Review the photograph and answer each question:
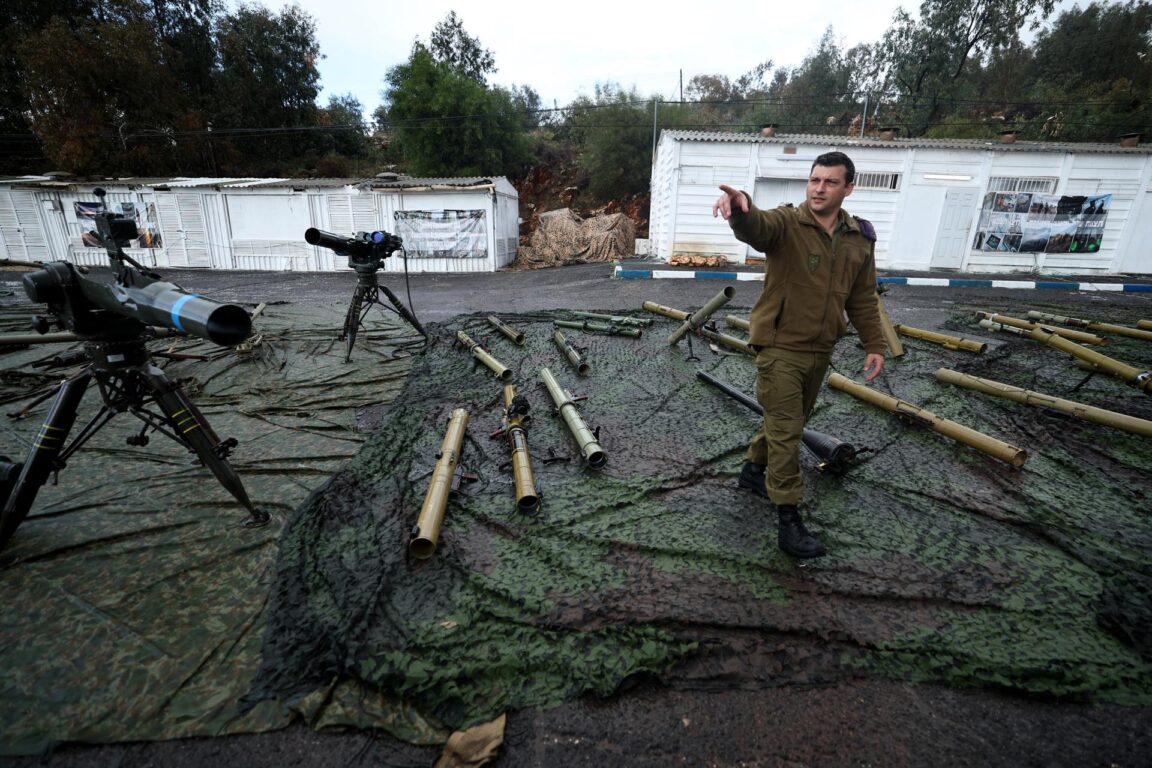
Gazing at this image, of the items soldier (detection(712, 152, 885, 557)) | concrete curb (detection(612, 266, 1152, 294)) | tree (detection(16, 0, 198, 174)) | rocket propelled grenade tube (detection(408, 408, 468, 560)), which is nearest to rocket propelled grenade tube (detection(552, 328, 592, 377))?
rocket propelled grenade tube (detection(408, 408, 468, 560))

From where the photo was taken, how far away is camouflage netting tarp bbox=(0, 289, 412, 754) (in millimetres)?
1886

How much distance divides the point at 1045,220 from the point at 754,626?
20.9 meters

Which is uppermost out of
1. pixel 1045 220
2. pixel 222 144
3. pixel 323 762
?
pixel 222 144

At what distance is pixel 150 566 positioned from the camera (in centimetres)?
262

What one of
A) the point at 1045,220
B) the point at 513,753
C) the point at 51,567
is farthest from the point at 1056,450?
the point at 1045,220

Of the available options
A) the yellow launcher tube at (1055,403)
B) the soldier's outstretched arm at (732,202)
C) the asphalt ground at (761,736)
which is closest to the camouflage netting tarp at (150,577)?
the asphalt ground at (761,736)

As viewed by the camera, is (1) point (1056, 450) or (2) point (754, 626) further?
(1) point (1056, 450)

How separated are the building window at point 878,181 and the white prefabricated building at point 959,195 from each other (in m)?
0.03

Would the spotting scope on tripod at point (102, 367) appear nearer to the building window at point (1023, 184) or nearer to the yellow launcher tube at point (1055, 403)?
the yellow launcher tube at point (1055, 403)

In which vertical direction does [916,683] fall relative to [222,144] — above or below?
below

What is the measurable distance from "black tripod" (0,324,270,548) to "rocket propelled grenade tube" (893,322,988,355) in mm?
7999

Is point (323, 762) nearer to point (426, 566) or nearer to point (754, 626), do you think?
point (426, 566)

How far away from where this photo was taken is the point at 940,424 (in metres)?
4.02

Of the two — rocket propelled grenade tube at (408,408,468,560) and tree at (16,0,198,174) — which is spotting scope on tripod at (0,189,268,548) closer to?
rocket propelled grenade tube at (408,408,468,560)
